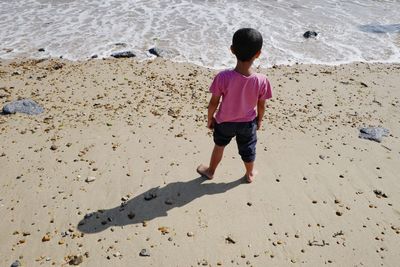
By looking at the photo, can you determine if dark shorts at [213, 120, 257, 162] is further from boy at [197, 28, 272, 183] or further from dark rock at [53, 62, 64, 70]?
dark rock at [53, 62, 64, 70]

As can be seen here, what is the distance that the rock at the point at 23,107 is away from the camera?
5.67m

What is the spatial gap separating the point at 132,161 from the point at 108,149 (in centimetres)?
42

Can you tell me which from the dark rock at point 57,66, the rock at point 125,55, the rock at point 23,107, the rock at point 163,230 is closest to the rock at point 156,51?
the rock at point 125,55

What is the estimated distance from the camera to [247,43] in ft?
11.1

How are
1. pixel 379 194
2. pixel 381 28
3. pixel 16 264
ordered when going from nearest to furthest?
pixel 16 264 → pixel 379 194 → pixel 381 28

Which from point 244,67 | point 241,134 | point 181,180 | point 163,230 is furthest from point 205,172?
point 244,67

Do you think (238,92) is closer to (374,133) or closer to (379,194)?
(379,194)

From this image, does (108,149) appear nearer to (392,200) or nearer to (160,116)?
(160,116)

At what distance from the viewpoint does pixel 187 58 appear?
8.04 m

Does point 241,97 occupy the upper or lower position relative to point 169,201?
upper

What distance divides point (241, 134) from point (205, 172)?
74 centimetres

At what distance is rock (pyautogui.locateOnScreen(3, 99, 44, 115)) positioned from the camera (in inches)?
223

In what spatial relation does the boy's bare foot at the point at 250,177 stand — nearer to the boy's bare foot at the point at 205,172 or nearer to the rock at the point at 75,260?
the boy's bare foot at the point at 205,172

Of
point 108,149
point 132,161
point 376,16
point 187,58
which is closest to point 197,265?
point 132,161
